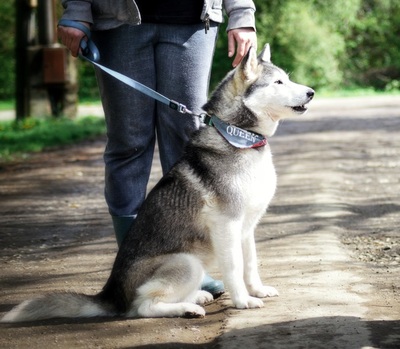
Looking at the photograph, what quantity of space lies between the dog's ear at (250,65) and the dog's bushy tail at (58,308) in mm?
1420

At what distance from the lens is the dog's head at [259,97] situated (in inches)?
201

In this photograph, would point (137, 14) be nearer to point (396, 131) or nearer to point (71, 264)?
point (71, 264)

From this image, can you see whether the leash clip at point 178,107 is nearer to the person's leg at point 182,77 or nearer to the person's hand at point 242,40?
the person's leg at point 182,77

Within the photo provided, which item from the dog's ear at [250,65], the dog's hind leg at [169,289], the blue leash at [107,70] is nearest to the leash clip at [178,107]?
the blue leash at [107,70]

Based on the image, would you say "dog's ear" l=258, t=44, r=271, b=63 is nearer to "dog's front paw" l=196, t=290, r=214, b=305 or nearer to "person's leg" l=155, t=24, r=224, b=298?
"person's leg" l=155, t=24, r=224, b=298

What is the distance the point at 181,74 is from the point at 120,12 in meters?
0.48

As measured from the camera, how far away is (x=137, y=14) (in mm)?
5246

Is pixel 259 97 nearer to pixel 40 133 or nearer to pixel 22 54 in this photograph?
pixel 40 133

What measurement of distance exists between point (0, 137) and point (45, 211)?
6942 millimetres

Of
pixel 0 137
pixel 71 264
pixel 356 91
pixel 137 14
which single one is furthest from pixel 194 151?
pixel 356 91

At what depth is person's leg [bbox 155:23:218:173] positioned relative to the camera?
541cm

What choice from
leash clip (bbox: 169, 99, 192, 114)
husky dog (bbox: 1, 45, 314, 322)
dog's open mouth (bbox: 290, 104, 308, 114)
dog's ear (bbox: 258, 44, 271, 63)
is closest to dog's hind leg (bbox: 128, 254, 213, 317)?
husky dog (bbox: 1, 45, 314, 322)

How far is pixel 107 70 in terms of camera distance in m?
5.29

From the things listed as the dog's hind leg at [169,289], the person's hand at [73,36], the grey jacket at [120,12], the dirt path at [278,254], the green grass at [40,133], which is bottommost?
the green grass at [40,133]
